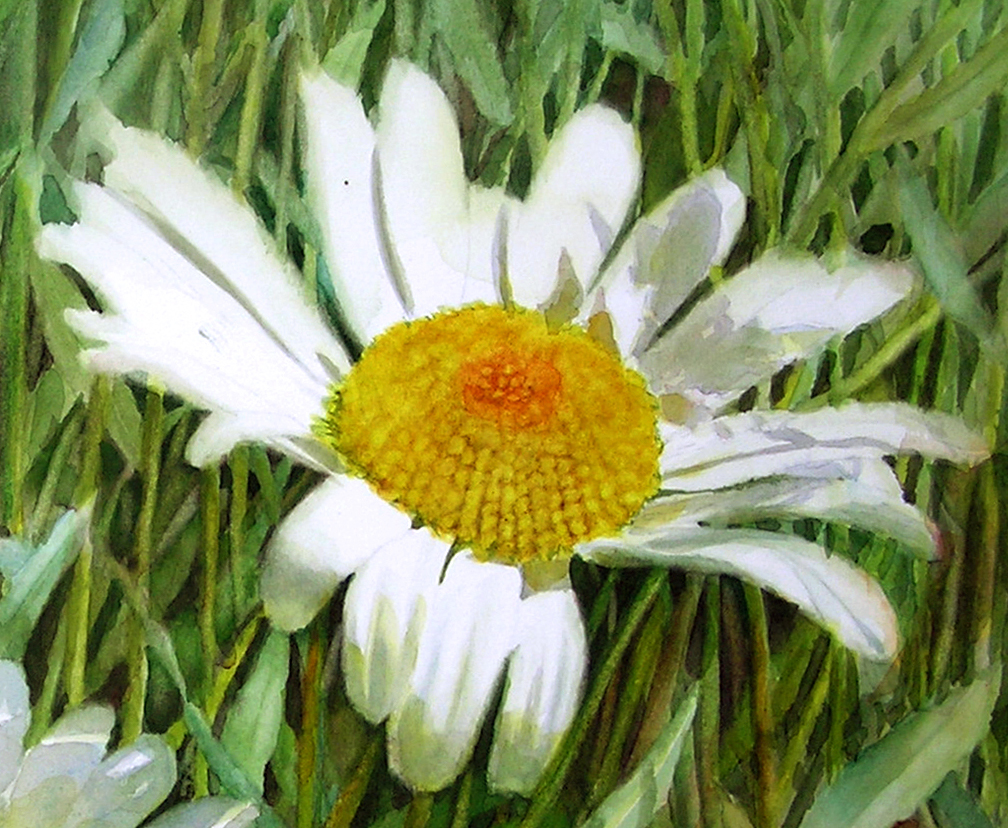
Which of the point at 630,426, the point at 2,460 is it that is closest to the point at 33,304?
the point at 2,460

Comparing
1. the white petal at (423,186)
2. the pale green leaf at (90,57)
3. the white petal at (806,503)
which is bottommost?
the white petal at (806,503)

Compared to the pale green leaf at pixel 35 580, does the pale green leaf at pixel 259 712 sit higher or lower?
lower

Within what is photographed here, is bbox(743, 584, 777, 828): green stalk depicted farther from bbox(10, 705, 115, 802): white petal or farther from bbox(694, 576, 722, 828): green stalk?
bbox(10, 705, 115, 802): white petal

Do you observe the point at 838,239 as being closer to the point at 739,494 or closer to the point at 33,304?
the point at 739,494

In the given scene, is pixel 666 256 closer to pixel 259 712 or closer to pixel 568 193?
pixel 568 193

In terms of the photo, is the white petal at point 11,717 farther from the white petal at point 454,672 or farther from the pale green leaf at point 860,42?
the pale green leaf at point 860,42

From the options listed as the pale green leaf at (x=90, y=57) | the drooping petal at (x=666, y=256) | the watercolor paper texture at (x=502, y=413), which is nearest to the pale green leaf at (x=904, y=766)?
the watercolor paper texture at (x=502, y=413)

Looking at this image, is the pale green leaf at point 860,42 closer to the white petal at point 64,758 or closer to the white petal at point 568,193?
the white petal at point 568,193

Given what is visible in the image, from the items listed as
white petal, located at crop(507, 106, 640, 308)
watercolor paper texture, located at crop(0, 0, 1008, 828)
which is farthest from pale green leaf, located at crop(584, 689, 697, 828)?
white petal, located at crop(507, 106, 640, 308)
